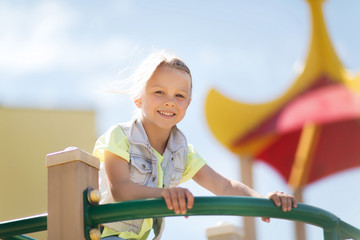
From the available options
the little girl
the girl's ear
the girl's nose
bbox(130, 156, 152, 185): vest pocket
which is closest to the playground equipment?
the little girl

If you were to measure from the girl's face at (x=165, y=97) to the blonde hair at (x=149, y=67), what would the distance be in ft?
0.05

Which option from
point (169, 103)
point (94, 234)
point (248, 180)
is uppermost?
point (248, 180)

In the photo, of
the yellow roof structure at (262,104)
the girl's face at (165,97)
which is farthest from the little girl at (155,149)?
the yellow roof structure at (262,104)

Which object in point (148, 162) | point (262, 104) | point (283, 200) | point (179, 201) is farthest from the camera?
point (262, 104)

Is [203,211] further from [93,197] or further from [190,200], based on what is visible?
[93,197]

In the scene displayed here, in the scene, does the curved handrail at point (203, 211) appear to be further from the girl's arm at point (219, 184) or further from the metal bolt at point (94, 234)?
the girl's arm at point (219, 184)

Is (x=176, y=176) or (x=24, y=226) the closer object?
(x=24, y=226)

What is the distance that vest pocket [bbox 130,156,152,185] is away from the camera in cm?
198

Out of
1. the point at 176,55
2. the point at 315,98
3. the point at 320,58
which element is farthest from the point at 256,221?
the point at 176,55

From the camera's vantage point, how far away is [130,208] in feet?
4.79

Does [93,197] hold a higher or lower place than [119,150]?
lower

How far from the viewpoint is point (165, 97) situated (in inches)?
81.6

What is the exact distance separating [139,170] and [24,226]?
1.58ft

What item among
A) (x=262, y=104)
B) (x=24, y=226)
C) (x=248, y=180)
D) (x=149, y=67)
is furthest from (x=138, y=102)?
(x=262, y=104)
